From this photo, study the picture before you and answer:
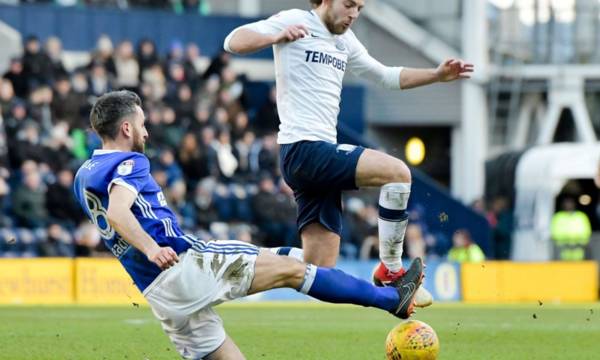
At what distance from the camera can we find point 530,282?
23.9 meters

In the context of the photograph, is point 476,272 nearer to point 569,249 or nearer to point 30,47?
point 569,249

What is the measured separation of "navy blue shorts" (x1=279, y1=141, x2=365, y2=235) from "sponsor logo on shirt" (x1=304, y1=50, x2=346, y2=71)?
593 mm

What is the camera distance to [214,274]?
8359mm

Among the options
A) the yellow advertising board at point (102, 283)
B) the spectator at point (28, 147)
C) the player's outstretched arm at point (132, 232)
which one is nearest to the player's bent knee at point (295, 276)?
the player's outstretched arm at point (132, 232)

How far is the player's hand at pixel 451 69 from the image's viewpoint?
10.4 m

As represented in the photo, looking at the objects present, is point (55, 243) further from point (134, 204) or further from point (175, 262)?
point (175, 262)

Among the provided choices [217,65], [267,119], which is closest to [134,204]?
[217,65]

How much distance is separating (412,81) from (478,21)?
73.0ft

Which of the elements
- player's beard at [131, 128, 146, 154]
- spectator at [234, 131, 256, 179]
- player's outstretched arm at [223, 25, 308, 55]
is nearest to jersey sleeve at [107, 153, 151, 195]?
player's beard at [131, 128, 146, 154]

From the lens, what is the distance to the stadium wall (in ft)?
68.1

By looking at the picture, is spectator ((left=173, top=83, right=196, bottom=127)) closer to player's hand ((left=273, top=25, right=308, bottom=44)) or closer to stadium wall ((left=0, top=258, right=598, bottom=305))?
stadium wall ((left=0, top=258, right=598, bottom=305))

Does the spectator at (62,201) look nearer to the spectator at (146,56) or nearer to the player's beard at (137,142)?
the spectator at (146,56)

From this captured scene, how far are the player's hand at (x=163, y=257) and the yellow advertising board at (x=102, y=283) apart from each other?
1318cm

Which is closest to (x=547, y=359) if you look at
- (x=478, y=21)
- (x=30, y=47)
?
(x=30, y=47)
